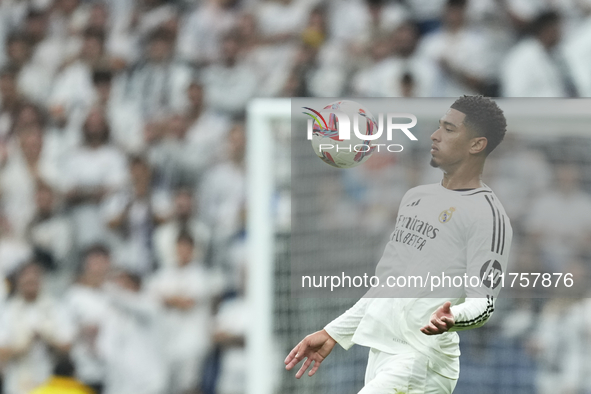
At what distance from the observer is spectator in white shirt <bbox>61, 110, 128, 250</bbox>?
5812mm

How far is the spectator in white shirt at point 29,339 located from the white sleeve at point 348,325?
342 centimetres

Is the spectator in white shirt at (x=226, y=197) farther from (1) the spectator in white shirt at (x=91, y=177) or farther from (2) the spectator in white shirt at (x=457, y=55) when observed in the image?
(2) the spectator in white shirt at (x=457, y=55)

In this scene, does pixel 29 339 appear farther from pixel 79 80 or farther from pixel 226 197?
pixel 79 80

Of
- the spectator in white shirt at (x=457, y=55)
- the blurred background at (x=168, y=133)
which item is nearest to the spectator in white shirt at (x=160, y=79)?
the blurred background at (x=168, y=133)

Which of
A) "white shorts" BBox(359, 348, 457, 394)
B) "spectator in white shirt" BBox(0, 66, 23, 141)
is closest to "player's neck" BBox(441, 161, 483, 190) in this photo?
"white shorts" BBox(359, 348, 457, 394)

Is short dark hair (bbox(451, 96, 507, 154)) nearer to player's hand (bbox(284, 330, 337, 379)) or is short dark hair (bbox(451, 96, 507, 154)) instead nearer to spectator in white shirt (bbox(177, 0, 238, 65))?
player's hand (bbox(284, 330, 337, 379))

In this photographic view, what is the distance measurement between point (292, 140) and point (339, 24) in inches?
111

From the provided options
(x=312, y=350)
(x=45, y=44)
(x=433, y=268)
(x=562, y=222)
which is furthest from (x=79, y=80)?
(x=433, y=268)

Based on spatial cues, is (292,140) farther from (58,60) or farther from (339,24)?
(58,60)

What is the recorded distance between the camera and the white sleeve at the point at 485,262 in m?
1.87

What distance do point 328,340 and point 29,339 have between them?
11.9 feet

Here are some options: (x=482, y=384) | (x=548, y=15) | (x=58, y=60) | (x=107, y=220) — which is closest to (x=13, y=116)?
(x=58, y=60)

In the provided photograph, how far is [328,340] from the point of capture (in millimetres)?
2307

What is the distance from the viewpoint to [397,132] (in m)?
3.11
